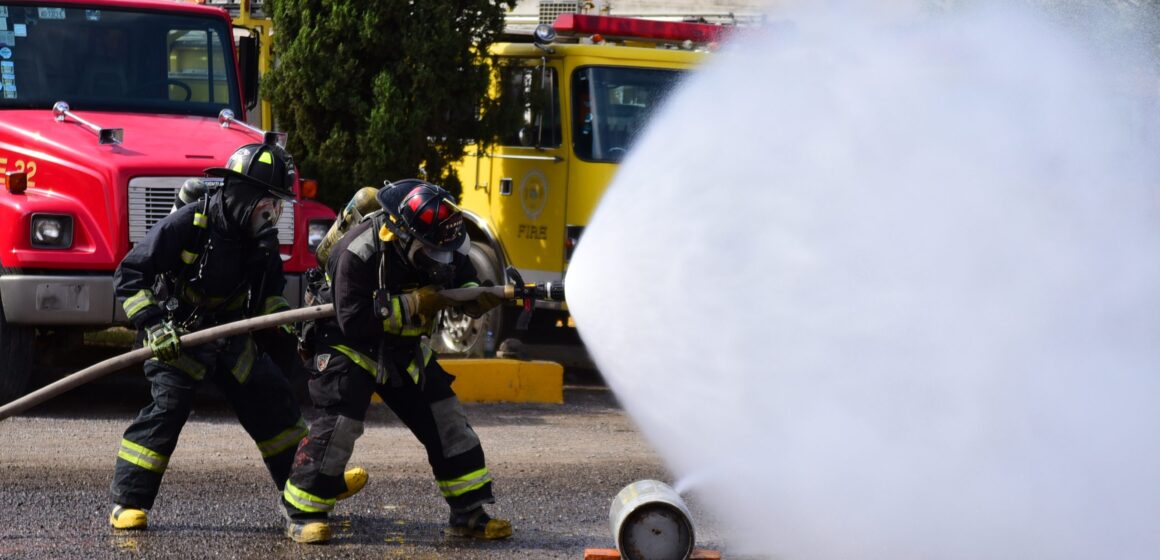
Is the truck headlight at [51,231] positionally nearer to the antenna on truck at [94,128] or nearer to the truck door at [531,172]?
the antenna on truck at [94,128]

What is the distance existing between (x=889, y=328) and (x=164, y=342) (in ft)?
8.84

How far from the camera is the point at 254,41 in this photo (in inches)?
385

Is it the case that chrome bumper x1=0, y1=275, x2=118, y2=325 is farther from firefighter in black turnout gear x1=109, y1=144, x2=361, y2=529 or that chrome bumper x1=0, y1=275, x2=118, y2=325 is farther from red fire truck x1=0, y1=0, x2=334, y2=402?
firefighter in black turnout gear x1=109, y1=144, x2=361, y2=529

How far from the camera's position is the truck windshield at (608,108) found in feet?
34.7

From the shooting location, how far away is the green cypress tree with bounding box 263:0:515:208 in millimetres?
10531

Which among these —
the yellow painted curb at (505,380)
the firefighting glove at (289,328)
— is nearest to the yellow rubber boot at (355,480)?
the firefighting glove at (289,328)

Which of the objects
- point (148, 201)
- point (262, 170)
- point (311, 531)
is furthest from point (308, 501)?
point (148, 201)

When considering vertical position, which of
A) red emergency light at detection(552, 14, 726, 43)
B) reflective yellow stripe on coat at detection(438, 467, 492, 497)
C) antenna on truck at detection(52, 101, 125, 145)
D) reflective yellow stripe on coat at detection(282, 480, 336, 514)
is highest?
red emergency light at detection(552, 14, 726, 43)

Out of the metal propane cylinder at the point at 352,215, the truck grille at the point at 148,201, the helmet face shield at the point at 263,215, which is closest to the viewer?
the helmet face shield at the point at 263,215

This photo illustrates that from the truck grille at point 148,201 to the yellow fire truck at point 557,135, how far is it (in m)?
3.03

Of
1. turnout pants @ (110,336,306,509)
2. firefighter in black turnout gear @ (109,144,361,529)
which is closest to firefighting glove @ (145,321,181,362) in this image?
firefighter in black turnout gear @ (109,144,361,529)

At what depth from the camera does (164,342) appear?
5.64 metres

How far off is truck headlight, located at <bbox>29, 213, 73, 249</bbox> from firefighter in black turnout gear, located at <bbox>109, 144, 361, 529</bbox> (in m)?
2.29

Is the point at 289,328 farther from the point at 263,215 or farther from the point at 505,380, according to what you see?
the point at 505,380
